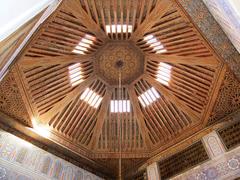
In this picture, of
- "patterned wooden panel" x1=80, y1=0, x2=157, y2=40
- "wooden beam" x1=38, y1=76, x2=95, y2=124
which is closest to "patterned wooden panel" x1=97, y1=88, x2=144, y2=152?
"wooden beam" x1=38, y1=76, x2=95, y2=124

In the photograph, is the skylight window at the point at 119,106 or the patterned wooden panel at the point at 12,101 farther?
the skylight window at the point at 119,106

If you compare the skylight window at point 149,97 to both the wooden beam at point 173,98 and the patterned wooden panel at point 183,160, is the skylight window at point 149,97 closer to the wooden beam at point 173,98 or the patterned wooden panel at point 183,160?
the wooden beam at point 173,98

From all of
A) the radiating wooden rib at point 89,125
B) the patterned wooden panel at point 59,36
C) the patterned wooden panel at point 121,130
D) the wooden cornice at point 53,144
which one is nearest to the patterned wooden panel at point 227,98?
the patterned wooden panel at point 121,130

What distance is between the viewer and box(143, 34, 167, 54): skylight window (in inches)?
250

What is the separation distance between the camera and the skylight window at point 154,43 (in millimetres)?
6346

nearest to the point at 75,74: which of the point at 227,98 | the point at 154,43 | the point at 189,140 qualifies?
the point at 154,43

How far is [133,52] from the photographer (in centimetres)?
696

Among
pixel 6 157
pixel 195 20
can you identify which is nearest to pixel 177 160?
pixel 195 20

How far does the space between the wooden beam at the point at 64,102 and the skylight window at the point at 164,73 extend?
213 cm

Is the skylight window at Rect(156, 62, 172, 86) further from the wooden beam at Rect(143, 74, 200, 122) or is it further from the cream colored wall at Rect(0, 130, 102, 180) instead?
the cream colored wall at Rect(0, 130, 102, 180)

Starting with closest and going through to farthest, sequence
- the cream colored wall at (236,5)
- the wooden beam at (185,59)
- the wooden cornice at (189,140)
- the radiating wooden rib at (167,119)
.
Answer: the cream colored wall at (236,5) < the wooden beam at (185,59) < the wooden cornice at (189,140) < the radiating wooden rib at (167,119)

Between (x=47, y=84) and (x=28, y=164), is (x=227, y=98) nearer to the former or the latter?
(x=47, y=84)

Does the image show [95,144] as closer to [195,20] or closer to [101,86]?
[101,86]

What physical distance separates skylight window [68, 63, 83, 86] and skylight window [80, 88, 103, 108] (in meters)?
0.43
